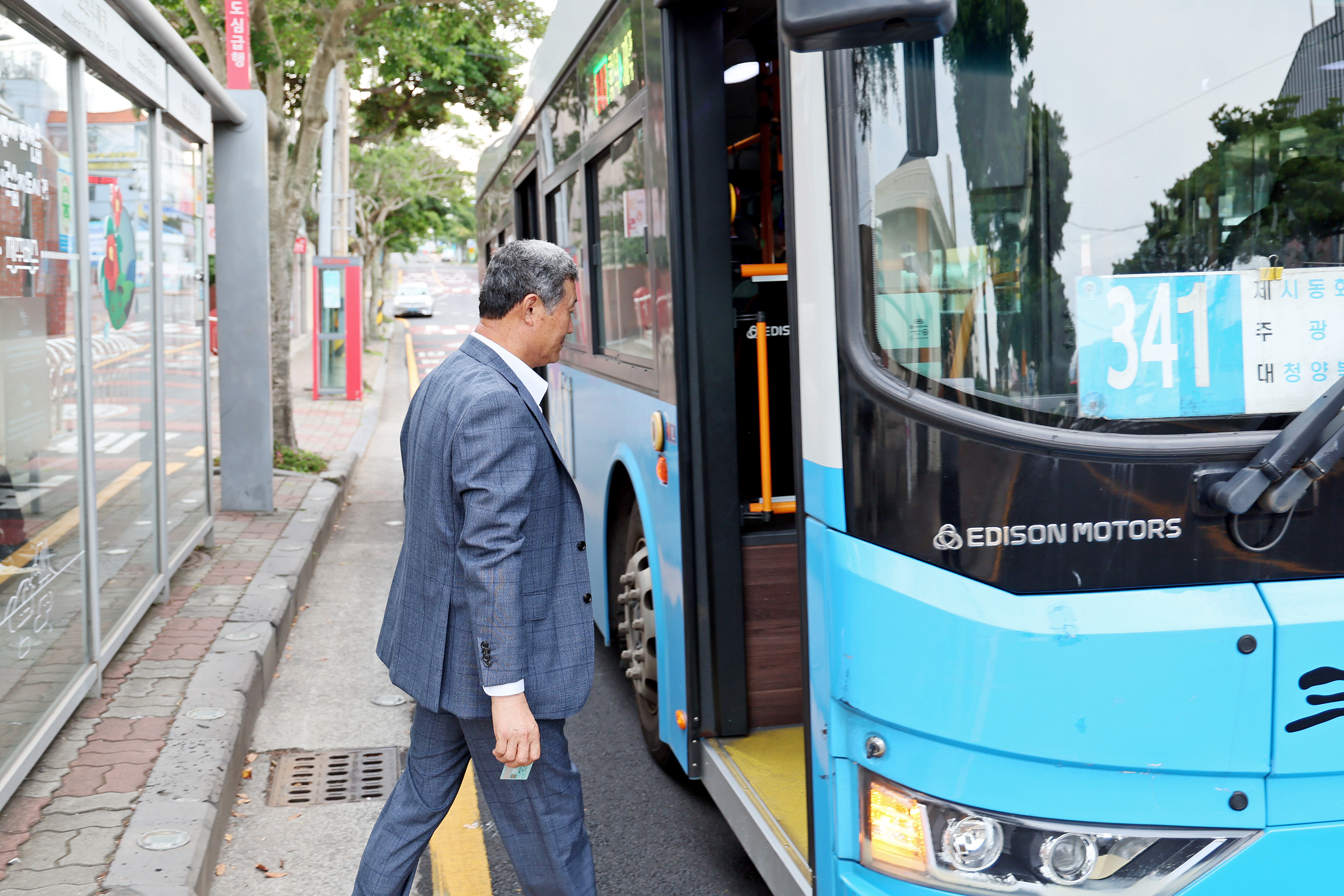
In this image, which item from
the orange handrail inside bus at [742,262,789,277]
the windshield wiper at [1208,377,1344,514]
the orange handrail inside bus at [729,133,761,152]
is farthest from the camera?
the orange handrail inside bus at [729,133,761,152]

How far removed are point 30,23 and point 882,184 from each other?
10.8ft

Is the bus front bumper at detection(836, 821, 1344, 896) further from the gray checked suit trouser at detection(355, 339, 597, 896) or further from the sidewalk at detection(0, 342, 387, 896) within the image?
the sidewalk at detection(0, 342, 387, 896)

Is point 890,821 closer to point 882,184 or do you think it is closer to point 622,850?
point 882,184

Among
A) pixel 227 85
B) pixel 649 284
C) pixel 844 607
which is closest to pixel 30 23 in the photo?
pixel 649 284

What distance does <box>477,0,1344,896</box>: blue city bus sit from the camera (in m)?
2.05

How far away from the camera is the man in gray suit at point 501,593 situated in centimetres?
241

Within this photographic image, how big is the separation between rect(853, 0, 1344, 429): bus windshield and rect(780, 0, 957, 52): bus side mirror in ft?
0.83

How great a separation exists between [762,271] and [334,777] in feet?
8.05

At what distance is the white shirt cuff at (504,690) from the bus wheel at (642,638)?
150 cm

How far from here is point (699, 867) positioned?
369cm

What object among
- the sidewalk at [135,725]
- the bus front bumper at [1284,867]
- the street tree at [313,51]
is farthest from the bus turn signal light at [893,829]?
the street tree at [313,51]

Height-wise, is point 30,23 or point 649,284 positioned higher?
point 30,23

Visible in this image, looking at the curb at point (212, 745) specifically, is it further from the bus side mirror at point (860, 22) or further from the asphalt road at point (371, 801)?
the bus side mirror at point (860, 22)

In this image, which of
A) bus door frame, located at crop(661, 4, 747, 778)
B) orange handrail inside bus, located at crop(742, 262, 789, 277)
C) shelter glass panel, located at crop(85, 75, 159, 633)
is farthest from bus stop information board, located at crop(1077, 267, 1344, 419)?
shelter glass panel, located at crop(85, 75, 159, 633)
